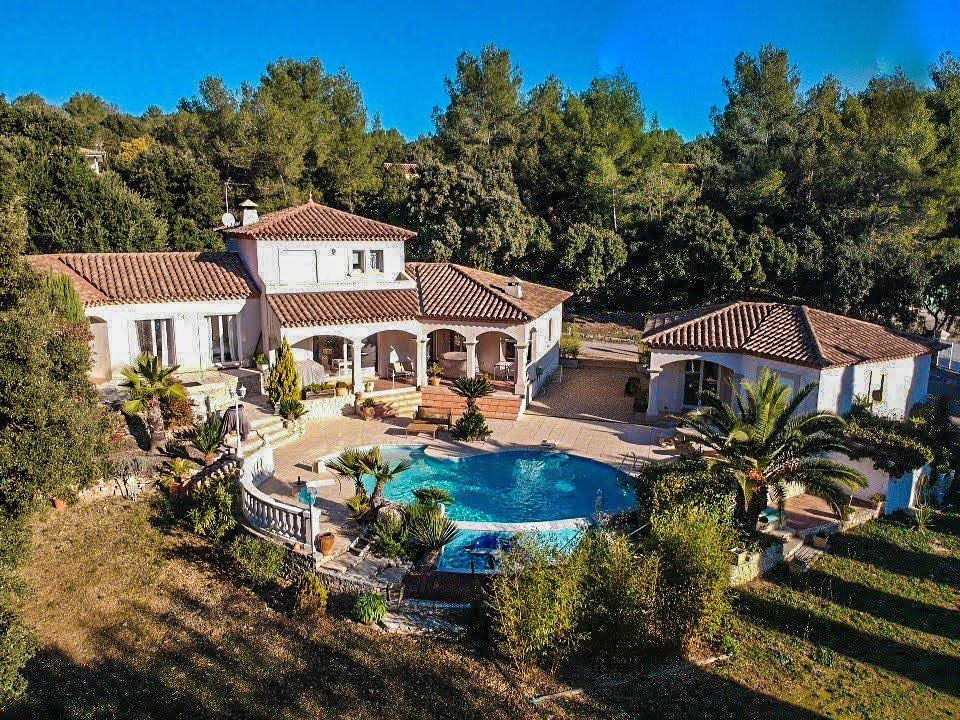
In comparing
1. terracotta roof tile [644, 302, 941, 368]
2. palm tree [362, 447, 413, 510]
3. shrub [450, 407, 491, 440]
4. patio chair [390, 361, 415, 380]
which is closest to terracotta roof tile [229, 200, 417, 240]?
patio chair [390, 361, 415, 380]

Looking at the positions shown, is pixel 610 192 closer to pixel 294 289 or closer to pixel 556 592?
pixel 294 289

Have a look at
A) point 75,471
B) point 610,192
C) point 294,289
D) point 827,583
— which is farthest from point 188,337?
point 610,192

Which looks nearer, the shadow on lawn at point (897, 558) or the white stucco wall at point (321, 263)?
the shadow on lawn at point (897, 558)

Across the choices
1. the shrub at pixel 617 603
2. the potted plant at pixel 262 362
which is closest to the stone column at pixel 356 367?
the potted plant at pixel 262 362

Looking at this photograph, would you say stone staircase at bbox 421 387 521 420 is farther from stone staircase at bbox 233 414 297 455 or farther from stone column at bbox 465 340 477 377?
stone staircase at bbox 233 414 297 455

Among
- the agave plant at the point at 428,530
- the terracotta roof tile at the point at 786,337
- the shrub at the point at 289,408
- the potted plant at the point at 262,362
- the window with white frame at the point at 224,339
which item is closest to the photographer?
the agave plant at the point at 428,530

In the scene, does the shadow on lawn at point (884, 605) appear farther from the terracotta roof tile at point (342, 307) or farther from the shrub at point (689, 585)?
the terracotta roof tile at point (342, 307)
